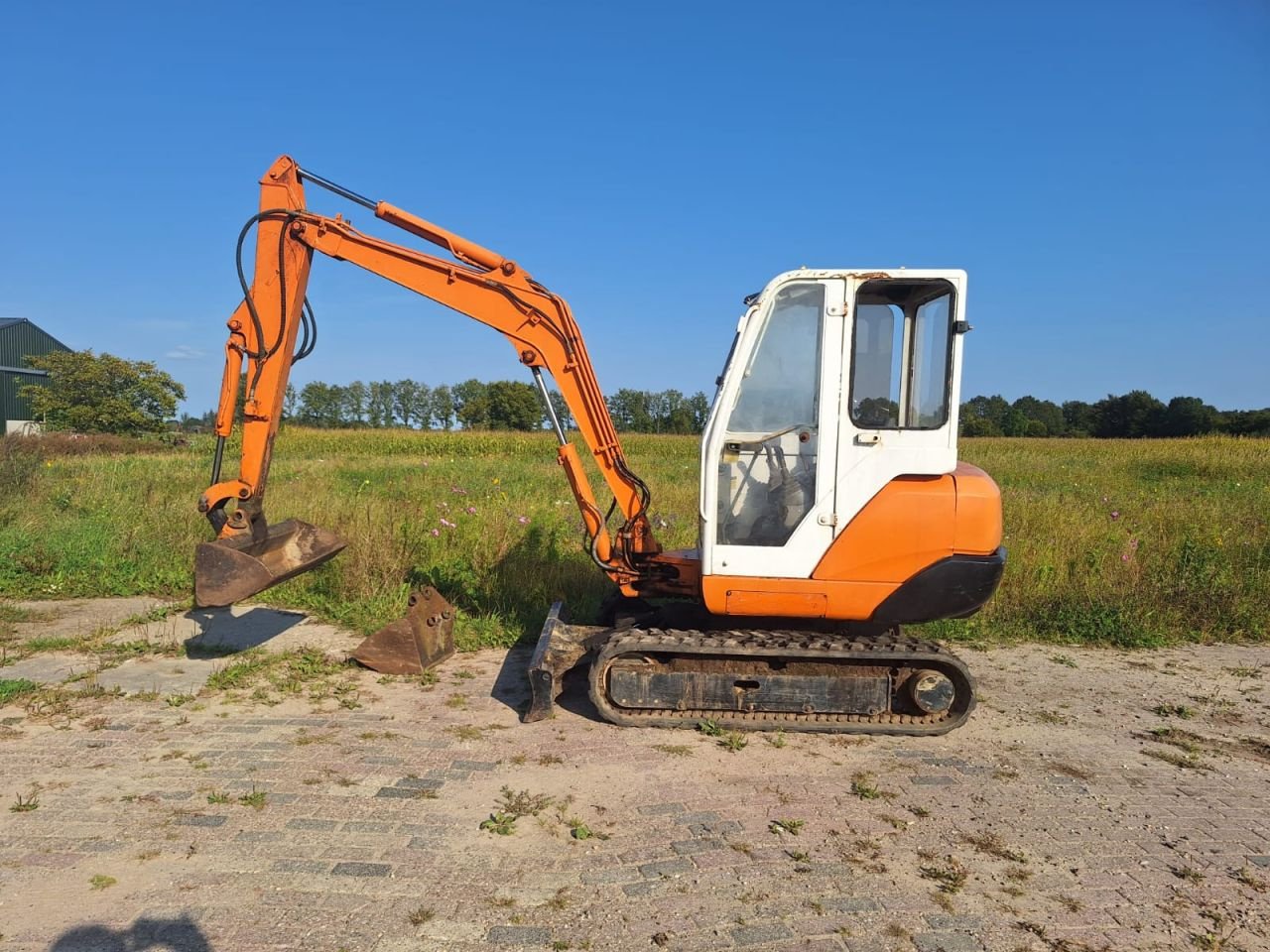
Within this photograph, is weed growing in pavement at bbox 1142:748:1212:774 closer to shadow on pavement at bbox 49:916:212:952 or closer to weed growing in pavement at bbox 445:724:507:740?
weed growing in pavement at bbox 445:724:507:740

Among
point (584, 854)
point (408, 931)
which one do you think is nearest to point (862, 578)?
point (584, 854)

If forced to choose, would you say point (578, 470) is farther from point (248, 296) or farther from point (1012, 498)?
point (1012, 498)

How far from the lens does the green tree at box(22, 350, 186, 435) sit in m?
33.2

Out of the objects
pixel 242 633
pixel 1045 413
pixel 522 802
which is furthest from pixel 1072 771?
pixel 1045 413

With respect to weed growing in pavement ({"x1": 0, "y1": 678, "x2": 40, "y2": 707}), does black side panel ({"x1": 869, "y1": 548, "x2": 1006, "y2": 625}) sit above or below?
above

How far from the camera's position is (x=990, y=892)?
319 centimetres

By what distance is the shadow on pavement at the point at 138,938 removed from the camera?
274cm

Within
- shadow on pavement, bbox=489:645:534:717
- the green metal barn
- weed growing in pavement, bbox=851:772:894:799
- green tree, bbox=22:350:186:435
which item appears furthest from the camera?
the green metal barn

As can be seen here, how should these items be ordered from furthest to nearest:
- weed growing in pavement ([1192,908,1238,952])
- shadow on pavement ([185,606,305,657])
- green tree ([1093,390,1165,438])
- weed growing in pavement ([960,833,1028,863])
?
green tree ([1093,390,1165,438]), shadow on pavement ([185,606,305,657]), weed growing in pavement ([960,833,1028,863]), weed growing in pavement ([1192,908,1238,952])

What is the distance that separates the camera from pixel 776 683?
4.80 metres

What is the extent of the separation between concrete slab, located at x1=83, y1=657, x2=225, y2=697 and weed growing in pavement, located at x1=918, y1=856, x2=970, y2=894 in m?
4.79

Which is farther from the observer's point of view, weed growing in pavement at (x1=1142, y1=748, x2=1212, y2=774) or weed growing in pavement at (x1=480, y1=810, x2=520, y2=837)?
weed growing in pavement at (x1=1142, y1=748, x2=1212, y2=774)

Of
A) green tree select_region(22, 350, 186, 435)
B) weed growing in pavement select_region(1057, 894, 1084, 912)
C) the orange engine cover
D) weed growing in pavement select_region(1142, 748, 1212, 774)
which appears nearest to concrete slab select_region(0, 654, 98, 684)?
the orange engine cover

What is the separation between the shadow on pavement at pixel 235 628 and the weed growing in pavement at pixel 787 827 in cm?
476
